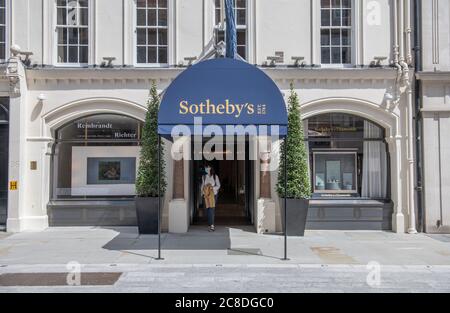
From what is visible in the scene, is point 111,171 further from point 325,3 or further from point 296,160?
point 325,3

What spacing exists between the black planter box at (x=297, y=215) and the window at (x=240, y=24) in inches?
178

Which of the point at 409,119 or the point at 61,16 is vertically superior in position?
the point at 61,16

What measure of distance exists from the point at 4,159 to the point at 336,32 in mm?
10430

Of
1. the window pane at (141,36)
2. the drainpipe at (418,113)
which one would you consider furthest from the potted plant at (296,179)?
the window pane at (141,36)

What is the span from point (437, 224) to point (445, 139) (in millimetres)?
2420

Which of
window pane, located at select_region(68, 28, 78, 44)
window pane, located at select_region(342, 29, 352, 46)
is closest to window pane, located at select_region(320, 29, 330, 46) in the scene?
window pane, located at select_region(342, 29, 352, 46)

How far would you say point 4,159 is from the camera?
12.5 m

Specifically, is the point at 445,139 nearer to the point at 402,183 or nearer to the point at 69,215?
the point at 402,183

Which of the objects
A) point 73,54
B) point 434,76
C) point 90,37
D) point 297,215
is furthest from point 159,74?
point 434,76

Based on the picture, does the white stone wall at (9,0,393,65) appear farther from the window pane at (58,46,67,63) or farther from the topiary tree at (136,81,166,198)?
the topiary tree at (136,81,166,198)

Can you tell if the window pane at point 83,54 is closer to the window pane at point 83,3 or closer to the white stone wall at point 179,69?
the white stone wall at point 179,69

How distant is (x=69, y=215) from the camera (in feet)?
41.5
